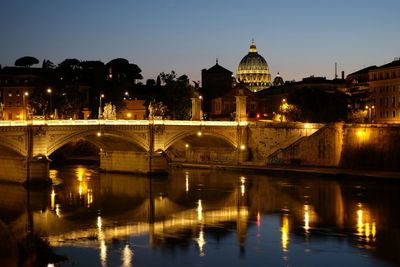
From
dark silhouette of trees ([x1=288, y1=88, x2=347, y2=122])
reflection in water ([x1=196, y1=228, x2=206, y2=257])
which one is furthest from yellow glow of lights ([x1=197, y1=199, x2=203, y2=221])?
dark silhouette of trees ([x1=288, y1=88, x2=347, y2=122])

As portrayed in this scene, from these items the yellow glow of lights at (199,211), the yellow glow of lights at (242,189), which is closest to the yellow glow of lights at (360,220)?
the yellow glow of lights at (199,211)

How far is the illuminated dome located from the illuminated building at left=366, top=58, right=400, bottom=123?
220 ft

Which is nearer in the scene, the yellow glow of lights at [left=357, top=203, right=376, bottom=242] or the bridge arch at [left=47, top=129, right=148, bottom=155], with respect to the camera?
the yellow glow of lights at [left=357, top=203, right=376, bottom=242]

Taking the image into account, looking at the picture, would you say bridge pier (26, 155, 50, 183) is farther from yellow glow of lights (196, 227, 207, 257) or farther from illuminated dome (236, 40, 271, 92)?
illuminated dome (236, 40, 271, 92)

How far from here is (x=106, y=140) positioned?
54969 millimetres

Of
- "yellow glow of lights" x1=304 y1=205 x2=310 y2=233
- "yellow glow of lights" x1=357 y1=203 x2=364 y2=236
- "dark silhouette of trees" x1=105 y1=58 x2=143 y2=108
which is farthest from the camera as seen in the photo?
"dark silhouette of trees" x1=105 y1=58 x2=143 y2=108

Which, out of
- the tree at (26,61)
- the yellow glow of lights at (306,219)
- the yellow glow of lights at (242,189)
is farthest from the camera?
the tree at (26,61)

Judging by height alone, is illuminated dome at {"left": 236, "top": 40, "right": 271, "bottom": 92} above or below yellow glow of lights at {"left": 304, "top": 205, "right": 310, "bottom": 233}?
above

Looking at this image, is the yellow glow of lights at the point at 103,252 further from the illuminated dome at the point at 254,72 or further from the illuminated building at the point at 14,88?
the illuminated dome at the point at 254,72

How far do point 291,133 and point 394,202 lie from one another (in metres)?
20.3

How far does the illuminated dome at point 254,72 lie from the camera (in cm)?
14225

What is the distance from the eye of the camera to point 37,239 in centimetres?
2567

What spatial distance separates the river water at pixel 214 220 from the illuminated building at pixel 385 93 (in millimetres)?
23439

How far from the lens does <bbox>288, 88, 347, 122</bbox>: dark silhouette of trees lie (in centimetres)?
6869
